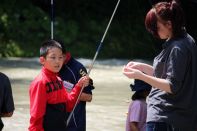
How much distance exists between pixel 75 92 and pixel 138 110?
1.81 ft

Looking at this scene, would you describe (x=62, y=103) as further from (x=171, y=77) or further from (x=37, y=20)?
(x=37, y=20)

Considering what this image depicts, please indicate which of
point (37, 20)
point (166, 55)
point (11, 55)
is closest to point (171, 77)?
point (166, 55)

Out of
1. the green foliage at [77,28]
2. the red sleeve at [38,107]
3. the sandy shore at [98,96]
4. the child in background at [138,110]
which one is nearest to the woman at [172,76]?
the red sleeve at [38,107]

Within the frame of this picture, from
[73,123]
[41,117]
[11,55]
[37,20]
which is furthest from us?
[37,20]

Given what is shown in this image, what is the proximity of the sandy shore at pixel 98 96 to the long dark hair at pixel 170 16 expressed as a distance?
3326mm

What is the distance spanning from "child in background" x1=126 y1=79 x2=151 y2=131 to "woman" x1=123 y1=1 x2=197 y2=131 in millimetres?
1218

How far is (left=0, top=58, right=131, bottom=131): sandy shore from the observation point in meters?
9.20

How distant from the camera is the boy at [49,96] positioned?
14.1 feet

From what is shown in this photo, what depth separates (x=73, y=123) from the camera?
16.9ft

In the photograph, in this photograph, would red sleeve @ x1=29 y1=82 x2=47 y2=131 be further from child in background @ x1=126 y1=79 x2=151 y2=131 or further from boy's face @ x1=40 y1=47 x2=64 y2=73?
child in background @ x1=126 y1=79 x2=151 y2=131

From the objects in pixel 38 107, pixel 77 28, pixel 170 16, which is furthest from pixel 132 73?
pixel 77 28

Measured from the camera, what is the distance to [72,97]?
4707 millimetres

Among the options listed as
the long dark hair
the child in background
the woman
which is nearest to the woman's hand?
the woman

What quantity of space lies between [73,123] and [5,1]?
20421mm
